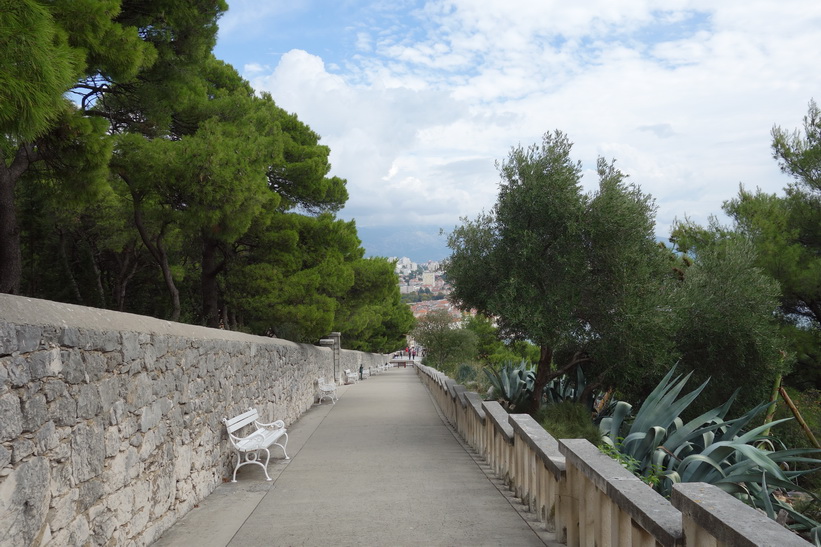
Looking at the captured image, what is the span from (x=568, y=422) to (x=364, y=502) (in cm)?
476

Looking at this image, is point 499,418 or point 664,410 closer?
point 499,418

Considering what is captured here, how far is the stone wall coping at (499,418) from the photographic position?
726 cm

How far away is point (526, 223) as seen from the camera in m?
11.7

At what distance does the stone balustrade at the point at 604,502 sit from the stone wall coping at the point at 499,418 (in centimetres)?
1

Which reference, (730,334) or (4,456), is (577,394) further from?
(4,456)

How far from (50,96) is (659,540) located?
4353mm

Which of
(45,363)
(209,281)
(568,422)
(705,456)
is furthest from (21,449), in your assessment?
(209,281)

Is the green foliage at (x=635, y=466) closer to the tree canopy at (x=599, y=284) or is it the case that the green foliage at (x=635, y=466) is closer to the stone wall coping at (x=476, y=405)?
the stone wall coping at (x=476, y=405)

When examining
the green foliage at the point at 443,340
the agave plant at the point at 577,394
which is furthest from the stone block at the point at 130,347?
the green foliage at the point at 443,340

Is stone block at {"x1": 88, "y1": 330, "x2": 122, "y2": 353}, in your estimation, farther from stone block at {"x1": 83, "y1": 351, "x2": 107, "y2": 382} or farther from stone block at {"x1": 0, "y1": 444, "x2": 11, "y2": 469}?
stone block at {"x1": 0, "y1": 444, "x2": 11, "y2": 469}

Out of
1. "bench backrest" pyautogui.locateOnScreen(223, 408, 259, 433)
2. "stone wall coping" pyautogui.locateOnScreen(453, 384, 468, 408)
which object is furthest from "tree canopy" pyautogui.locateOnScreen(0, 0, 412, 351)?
"stone wall coping" pyautogui.locateOnScreen(453, 384, 468, 408)

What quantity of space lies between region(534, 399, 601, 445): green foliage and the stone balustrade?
67.4 inches

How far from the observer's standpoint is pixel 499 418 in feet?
26.0

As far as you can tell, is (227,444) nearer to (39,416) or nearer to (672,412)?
(39,416)
